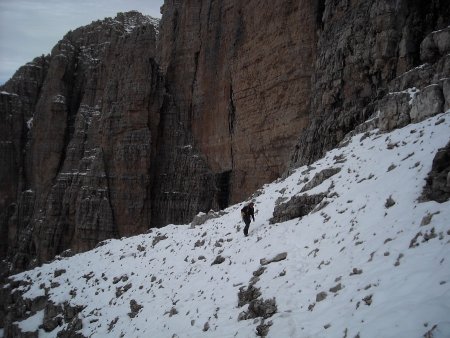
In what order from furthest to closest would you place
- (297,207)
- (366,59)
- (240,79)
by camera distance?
(240,79)
(366,59)
(297,207)

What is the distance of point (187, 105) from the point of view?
44562 millimetres

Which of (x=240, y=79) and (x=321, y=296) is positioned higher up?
(x=240, y=79)

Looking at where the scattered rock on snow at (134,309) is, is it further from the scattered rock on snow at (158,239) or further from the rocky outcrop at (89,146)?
the rocky outcrop at (89,146)

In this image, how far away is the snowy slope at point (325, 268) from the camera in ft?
22.6

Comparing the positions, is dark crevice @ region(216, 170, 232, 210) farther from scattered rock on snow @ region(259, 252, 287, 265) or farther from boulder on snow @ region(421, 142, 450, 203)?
boulder on snow @ region(421, 142, 450, 203)

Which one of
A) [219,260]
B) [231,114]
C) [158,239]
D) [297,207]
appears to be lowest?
[158,239]

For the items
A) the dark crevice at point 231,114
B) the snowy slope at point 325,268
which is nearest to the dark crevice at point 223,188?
the dark crevice at point 231,114

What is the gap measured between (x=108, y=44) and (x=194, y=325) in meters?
47.1

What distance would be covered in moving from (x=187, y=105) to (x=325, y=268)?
36.9m

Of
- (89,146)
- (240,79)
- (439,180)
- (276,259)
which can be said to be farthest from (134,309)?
(89,146)

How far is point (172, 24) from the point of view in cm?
4666

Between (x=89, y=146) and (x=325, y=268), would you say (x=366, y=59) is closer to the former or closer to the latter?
(x=325, y=268)

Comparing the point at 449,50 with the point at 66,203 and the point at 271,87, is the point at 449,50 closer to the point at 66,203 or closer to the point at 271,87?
the point at 271,87

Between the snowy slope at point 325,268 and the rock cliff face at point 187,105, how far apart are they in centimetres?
323
